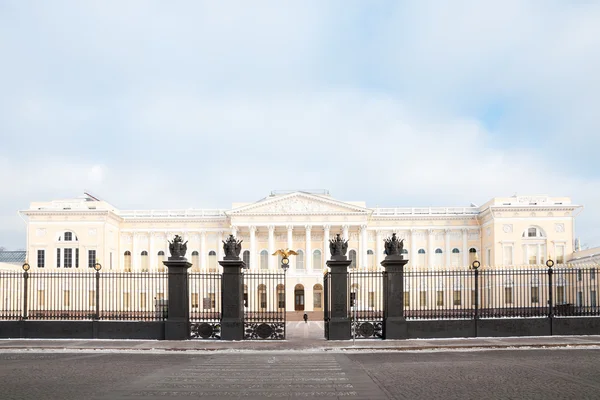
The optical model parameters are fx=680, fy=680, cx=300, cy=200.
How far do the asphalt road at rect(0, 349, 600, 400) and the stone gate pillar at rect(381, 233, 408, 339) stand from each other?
3.75 m

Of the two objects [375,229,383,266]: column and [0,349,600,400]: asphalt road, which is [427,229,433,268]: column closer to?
[375,229,383,266]: column

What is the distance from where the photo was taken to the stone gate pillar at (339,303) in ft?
77.1

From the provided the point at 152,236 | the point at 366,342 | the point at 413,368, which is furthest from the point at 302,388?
the point at 152,236

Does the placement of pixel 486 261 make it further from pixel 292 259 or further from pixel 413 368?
pixel 413 368

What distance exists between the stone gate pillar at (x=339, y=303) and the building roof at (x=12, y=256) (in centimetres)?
9630

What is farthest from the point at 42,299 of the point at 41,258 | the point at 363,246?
the point at 363,246

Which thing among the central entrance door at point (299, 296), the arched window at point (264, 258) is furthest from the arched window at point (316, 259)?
the central entrance door at point (299, 296)

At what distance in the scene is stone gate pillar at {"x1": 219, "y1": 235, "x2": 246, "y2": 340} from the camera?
23656mm

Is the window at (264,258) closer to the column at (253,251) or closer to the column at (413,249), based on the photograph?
the column at (253,251)

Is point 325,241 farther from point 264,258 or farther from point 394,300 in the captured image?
point 394,300

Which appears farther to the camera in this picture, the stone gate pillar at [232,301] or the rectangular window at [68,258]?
the rectangular window at [68,258]

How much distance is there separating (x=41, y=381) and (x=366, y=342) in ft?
37.7

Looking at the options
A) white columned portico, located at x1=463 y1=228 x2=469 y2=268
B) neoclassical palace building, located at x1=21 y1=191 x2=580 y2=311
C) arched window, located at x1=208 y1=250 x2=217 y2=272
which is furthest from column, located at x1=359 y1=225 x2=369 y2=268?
arched window, located at x1=208 y1=250 x2=217 y2=272

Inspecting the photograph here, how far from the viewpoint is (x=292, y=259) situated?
268ft
